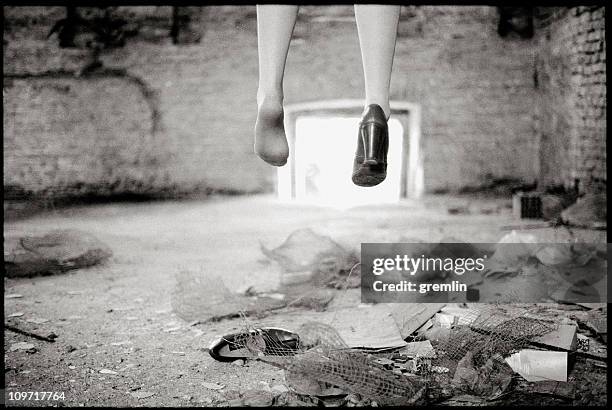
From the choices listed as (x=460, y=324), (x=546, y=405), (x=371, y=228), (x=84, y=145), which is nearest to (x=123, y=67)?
(x=84, y=145)

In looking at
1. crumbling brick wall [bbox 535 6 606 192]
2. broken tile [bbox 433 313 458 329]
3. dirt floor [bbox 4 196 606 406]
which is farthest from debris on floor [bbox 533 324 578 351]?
crumbling brick wall [bbox 535 6 606 192]

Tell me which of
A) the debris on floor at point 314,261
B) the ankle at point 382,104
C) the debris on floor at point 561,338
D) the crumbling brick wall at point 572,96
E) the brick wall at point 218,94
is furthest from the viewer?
the brick wall at point 218,94

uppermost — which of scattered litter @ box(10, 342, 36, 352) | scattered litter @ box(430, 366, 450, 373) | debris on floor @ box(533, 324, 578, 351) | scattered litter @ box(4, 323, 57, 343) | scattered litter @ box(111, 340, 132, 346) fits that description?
debris on floor @ box(533, 324, 578, 351)

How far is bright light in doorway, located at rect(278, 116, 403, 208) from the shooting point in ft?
20.7

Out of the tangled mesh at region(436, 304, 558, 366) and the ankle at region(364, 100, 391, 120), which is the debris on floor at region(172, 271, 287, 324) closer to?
the tangled mesh at region(436, 304, 558, 366)

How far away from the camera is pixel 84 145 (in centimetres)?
656

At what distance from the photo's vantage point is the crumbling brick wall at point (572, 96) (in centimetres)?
463

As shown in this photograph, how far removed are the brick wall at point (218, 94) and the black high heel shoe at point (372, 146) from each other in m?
4.67

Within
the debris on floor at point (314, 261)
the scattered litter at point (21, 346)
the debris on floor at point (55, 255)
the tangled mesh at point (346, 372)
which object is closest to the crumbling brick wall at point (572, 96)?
the debris on floor at point (314, 261)

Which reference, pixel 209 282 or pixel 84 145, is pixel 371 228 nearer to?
pixel 209 282

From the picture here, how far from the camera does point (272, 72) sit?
1595 millimetres

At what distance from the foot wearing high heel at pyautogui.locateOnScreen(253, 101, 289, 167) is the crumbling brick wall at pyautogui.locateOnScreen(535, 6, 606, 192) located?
11.9ft

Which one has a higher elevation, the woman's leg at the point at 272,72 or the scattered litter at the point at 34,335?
the woman's leg at the point at 272,72

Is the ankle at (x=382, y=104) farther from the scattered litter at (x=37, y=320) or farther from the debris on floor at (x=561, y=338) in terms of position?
the scattered litter at (x=37, y=320)
